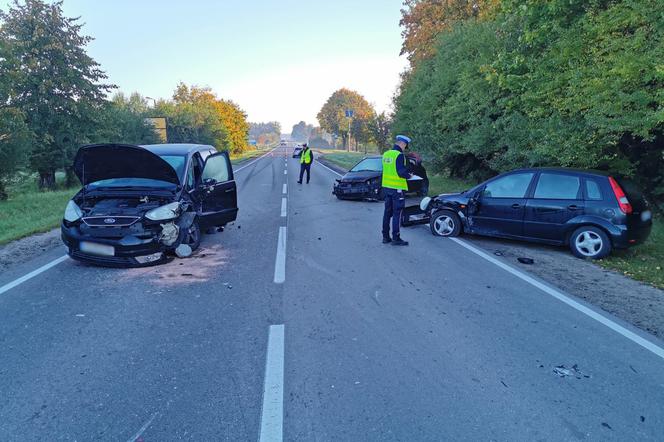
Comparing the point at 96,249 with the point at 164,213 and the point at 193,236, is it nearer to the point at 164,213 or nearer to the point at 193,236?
the point at 164,213

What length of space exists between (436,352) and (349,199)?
425 inches

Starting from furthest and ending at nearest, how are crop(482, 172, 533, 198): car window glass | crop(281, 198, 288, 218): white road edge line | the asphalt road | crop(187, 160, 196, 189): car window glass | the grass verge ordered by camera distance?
1. crop(281, 198, 288, 218): white road edge line
2. the grass verge
3. crop(482, 172, 533, 198): car window glass
4. crop(187, 160, 196, 189): car window glass
5. the asphalt road

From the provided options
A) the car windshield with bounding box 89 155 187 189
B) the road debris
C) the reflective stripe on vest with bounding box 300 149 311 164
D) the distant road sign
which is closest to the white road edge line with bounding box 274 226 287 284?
the car windshield with bounding box 89 155 187 189

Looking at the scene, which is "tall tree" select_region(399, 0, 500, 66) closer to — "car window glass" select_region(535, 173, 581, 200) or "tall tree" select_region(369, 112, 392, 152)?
"tall tree" select_region(369, 112, 392, 152)

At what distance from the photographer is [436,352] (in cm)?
378

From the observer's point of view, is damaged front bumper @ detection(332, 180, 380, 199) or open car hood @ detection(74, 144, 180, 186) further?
damaged front bumper @ detection(332, 180, 380, 199)

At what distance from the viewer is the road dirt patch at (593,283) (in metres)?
4.72

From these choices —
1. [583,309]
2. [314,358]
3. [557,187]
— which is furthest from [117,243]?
[557,187]

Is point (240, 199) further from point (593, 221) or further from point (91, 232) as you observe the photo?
point (593, 221)

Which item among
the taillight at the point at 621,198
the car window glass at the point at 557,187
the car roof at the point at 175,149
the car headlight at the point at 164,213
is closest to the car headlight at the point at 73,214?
the car headlight at the point at 164,213

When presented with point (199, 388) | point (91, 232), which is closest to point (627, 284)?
point (199, 388)

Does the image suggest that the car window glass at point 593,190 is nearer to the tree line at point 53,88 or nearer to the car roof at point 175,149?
the car roof at point 175,149

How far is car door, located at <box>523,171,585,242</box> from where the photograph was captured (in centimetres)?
720

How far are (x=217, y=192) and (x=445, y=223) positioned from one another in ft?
15.5
